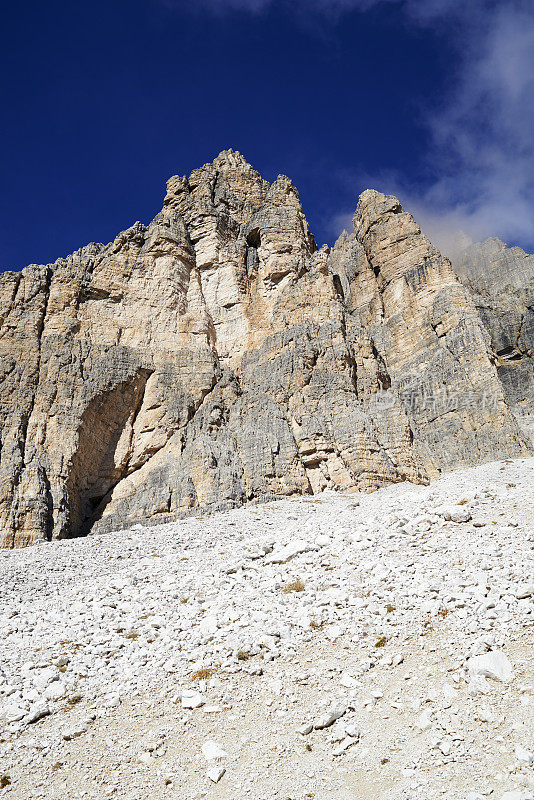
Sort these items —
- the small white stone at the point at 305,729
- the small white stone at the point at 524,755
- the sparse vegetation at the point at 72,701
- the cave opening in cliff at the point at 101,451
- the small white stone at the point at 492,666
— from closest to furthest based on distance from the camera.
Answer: the small white stone at the point at 524,755
the small white stone at the point at 305,729
the small white stone at the point at 492,666
the sparse vegetation at the point at 72,701
the cave opening in cliff at the point at 101,451

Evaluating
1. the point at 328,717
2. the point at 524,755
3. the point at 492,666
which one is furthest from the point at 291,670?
the point at 524,755

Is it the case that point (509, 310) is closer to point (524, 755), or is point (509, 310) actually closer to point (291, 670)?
point (291, 670)

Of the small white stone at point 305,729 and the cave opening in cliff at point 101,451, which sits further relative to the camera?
the cave opening in cliff at point 101,451

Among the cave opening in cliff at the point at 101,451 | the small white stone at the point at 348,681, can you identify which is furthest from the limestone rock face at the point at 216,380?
the small white stone at the point at 348,681

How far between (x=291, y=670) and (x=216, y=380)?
78.3 ft

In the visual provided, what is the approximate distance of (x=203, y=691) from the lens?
9.26 meters

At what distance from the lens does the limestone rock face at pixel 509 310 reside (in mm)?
39681

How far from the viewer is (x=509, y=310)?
45.0m

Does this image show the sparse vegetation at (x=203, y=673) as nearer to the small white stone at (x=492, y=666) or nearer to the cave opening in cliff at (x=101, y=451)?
the small white stone at (x=492, y=666)

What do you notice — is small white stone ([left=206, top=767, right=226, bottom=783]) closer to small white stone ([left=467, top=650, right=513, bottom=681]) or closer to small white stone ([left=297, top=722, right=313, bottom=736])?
small white stone ([left=297, top=722, right=313, bottom=736])

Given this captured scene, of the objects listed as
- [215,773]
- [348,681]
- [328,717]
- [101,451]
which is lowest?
[215,773]

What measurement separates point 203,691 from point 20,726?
2.77 metres

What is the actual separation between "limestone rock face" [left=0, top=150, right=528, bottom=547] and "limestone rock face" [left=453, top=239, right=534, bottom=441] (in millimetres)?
5771

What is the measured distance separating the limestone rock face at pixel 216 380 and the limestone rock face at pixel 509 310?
5.77m
